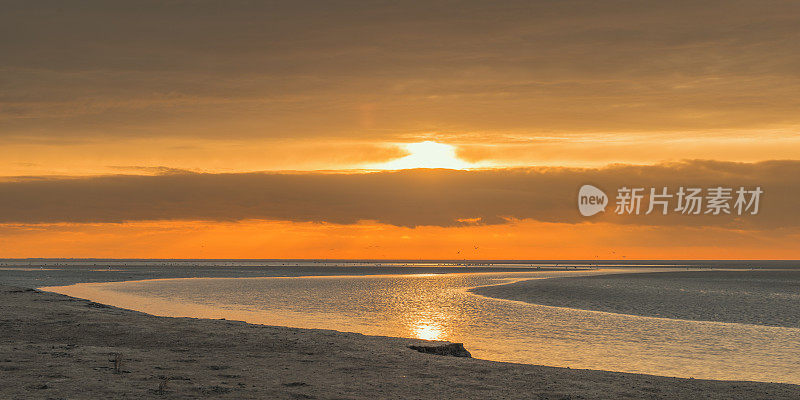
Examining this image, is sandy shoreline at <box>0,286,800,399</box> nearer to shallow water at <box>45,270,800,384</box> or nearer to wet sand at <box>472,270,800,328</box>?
shallow water at <box>45,270,800,384</box>

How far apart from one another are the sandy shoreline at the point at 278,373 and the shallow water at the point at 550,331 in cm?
446

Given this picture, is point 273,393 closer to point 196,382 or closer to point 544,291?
point 196,382

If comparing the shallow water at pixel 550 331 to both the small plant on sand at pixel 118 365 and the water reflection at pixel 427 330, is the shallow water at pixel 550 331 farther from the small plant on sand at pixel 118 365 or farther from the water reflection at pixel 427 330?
the small plant on sand at pixel 118 365

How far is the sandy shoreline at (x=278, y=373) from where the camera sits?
15.9 metres

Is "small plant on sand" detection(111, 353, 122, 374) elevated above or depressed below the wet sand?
above

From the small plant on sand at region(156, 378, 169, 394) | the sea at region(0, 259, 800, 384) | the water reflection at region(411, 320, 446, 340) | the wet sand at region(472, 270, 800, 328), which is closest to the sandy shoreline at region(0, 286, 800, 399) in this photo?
the small plant on sand at region(156, 378, 169, 394)

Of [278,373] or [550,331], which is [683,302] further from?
[278,373]

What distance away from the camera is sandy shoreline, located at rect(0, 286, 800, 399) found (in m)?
15.9

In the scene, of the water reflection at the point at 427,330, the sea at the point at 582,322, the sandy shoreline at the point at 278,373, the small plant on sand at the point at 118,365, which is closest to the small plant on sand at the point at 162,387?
the sandy shoreline at the point at 278,373

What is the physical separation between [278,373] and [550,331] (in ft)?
61.5

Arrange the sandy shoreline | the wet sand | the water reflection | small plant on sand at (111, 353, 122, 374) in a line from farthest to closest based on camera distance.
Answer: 1. the wet sand
2. the water reflection
3. small plant on sand at (111, 353, 122, 374)
4. the sandy shoreline

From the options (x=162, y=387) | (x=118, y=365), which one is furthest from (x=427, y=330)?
(x=162, y=387)

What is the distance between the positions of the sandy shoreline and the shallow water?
4.46 meters

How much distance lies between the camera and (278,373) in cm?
1830
